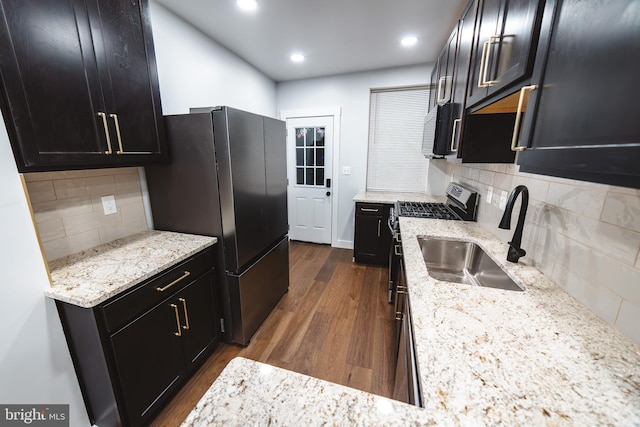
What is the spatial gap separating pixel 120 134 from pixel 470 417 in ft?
6.07

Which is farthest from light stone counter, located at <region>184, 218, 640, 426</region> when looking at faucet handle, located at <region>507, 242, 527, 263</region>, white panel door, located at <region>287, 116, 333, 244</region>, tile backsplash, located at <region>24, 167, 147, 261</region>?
white panel door, located at <region>287, 116, 333, 244</region>

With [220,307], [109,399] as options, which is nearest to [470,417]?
[109,399]

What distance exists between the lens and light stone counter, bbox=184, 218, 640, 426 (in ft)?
1.56

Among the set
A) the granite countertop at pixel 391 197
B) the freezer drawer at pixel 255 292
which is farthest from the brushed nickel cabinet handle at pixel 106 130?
the granite countertop at pixel 391 197

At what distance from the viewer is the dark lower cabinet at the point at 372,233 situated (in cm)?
303

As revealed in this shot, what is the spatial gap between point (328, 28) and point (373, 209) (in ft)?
6.39

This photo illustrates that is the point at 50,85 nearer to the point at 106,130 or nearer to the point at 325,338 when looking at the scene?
the point at 106,130

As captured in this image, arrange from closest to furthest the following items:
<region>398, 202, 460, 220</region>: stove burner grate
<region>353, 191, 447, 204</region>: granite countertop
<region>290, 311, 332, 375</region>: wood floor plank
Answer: <region>290, 311, 332, 375</region>: wood floor plank
<region>398, 202, 460, 220</region>: stove burner grate
<region>353, 191, 447, 204</region>: granite countertop

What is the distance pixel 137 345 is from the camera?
1.23 metres

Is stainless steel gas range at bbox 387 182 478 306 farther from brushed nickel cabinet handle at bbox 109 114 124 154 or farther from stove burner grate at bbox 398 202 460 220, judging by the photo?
brushed nickel cabinet handle at bbox 109 114 124 154

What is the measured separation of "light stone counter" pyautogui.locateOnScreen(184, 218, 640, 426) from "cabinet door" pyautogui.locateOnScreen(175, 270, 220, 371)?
3.72ft

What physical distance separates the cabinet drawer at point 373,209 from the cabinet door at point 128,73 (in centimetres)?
222

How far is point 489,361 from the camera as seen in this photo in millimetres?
634

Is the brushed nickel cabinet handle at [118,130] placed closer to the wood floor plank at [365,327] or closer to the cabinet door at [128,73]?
the cabinet door at [128,73]
